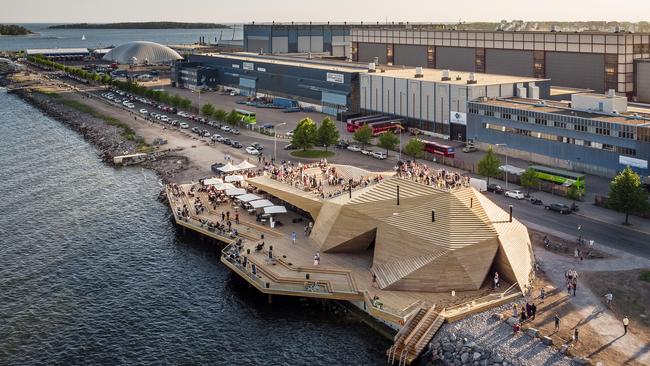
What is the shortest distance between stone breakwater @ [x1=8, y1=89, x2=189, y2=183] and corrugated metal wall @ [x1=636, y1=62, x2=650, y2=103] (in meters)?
73.9

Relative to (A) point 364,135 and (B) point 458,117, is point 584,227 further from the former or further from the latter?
(A) point 364,135

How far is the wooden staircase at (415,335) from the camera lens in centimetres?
4919

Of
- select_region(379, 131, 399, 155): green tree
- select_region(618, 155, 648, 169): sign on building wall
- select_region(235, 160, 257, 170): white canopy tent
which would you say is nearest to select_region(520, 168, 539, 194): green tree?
select_region(618, 155, 648, 169): sign on building wall

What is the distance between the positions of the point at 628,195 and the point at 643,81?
55.8 metres

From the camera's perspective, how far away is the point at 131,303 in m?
60.1

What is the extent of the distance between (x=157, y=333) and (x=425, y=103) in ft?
254

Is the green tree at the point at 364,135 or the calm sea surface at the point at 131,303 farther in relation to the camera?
the green tree at the point at 364,135

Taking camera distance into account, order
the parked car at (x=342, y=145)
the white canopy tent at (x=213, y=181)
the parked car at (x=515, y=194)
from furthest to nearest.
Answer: the parked car at (x=342, y=145), the white canopy tent at (x=213, y=181), the parked car at (x=515, y=194)

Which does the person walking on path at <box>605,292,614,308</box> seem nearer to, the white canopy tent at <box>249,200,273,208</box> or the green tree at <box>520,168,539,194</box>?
the green tree at <box>520,168,539,194</box>

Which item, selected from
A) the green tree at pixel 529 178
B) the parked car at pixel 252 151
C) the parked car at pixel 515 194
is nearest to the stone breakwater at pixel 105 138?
the parked car at pixel 252 151

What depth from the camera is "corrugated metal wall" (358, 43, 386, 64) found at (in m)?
177

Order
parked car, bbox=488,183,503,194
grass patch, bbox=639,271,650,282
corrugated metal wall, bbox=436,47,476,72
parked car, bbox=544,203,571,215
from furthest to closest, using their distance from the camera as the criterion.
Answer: corrugated metal wall, bbox=436,47,476,72, parked car, bbox=488,183,503,194, parked car, bbox=544,203,571,215, grass patch, bbox=639,271,650,282

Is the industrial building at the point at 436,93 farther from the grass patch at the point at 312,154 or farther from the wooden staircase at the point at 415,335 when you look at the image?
the wooden staircase at the point at 415,335

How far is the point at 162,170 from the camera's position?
106438 millimetres
